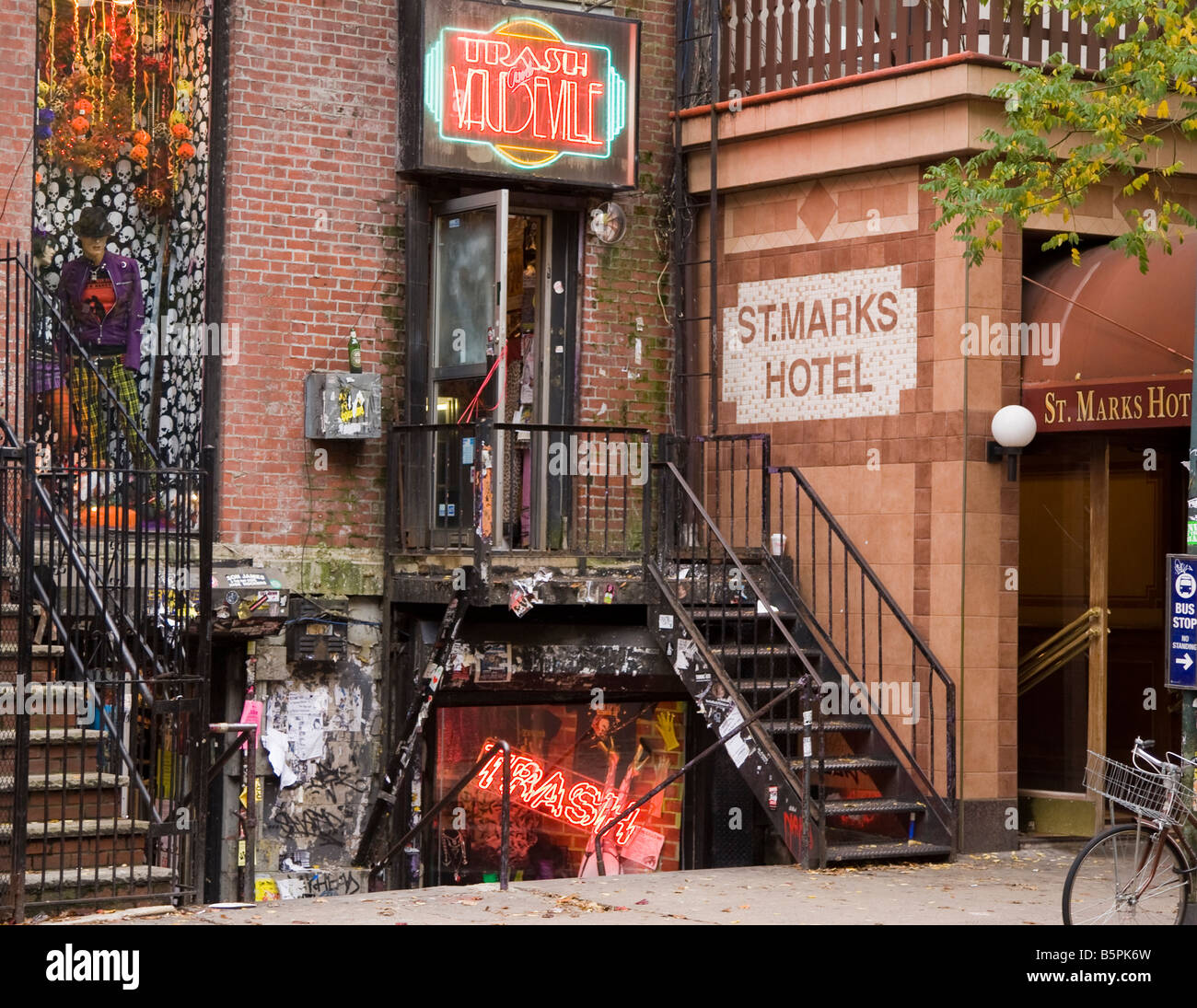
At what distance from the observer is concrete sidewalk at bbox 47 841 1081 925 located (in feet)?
31.1

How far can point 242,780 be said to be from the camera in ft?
41.9

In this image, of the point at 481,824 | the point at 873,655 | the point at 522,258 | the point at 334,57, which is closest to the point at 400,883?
the point at 481,824

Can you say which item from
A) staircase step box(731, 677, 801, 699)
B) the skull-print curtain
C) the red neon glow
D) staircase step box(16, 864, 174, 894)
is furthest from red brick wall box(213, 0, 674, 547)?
staircase step box(16, 864, 174, 894)

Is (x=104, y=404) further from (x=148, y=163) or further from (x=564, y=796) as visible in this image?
(x=564, y=796)

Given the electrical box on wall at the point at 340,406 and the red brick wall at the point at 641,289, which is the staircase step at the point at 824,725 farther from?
the electrical box on wall at the point at 340,406

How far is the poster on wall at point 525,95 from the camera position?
13.1 m

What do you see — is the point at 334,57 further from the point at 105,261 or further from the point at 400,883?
the point at 400,883

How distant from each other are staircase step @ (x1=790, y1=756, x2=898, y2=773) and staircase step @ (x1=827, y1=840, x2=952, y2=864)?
495mm

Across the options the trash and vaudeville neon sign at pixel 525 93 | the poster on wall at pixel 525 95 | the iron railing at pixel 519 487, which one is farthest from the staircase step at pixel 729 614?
the trash and vaudeville neon sign at pixel 525 93

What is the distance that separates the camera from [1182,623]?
31.3 ft

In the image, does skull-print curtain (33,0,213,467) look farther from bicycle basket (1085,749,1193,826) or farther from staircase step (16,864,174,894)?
bicycle basket (1085,749,1193,826)

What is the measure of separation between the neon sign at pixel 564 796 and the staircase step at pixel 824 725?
2.23 m

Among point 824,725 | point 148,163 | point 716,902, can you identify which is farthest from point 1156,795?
point 148,163

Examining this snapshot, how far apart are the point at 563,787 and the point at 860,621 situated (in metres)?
2.83
